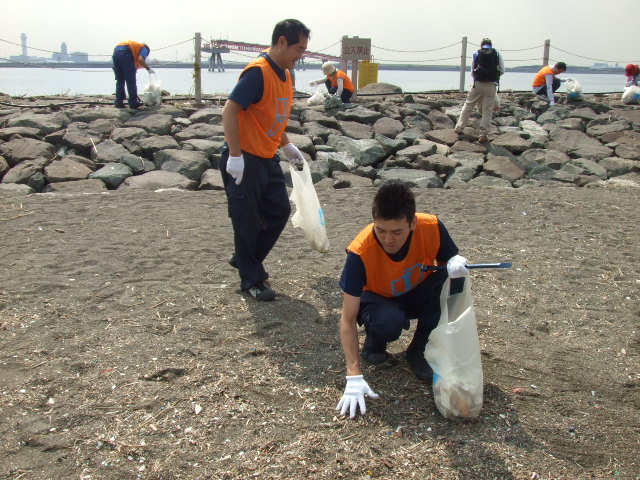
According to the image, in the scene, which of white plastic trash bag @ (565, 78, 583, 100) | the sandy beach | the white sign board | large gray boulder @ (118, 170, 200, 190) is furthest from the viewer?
white plastic trash bag @ (565, 78, 583, 100)

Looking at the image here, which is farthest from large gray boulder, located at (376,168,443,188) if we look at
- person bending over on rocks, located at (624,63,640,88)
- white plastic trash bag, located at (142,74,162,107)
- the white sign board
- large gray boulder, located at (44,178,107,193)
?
person bending over on rocks, located at (624,63,640,88)

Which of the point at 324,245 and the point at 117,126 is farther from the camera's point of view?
the point at 117,126

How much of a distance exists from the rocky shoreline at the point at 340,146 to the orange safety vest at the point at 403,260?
14.7 feet

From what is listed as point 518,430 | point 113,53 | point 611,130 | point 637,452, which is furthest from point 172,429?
point 611,130

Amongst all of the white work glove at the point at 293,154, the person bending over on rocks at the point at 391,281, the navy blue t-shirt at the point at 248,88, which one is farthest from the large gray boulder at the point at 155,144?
the person bending over on rocks at the point at 391,281

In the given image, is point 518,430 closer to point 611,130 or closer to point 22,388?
point 22,388

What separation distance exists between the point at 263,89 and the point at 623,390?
234 centimetres

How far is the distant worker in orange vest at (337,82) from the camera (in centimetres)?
1058

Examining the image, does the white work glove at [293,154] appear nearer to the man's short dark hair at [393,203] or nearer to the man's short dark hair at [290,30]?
the man's short dark hair at [290,30]

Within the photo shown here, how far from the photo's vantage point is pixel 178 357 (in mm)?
3084

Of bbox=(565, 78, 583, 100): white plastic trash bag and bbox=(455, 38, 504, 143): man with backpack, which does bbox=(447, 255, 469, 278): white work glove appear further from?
bbox=(565, 78, 583, 100): white plastic trash bag

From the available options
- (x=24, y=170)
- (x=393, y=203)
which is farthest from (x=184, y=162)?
(x=393, y=203)

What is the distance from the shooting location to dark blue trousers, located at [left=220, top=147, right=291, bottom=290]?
12.0ft

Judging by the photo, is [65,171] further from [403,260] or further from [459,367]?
[459,367]
